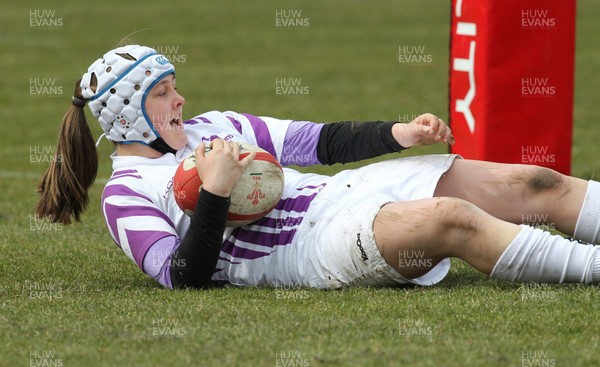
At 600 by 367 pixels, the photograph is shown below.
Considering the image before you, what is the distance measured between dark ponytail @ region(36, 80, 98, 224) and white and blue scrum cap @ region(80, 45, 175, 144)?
0.52 feet

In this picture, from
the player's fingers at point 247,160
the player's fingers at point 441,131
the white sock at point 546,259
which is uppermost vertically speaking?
the player's fingers at point 441,131

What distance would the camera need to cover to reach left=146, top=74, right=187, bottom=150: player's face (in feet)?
19.0

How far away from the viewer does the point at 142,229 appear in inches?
215

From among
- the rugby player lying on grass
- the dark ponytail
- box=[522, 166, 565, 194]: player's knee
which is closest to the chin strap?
the rugby player lying on grass

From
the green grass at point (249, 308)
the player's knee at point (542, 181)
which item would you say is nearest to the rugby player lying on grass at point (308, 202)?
the player's knee at point (542, 181)

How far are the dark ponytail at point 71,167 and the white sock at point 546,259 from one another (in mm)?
2157

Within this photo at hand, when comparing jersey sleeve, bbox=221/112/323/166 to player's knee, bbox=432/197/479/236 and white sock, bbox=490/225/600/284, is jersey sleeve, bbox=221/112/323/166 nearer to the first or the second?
player's knee, bbox=432/197/479/236

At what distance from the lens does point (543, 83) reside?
27.7 feet

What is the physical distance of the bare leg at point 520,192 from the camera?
5586 mm

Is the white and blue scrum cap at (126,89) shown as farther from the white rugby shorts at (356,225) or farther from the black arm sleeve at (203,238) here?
the white rugby shorts at (356,225)

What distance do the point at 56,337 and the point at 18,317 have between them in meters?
0.47

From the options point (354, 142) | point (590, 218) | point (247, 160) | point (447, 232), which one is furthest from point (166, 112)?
point (590, 218)

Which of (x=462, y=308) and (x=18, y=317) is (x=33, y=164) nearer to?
(x=18, y=317)

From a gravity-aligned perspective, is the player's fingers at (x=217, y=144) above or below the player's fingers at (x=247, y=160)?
above
